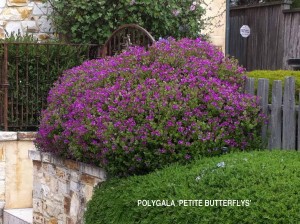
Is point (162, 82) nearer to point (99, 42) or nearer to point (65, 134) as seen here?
point (65, 134)

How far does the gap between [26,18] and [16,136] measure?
206 cm

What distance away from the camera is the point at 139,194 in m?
5.52

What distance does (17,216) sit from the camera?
8.77 metres

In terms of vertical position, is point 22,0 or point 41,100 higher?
point 22,0

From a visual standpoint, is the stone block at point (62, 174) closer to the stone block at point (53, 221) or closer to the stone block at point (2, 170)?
the stone block at point (53, 221)

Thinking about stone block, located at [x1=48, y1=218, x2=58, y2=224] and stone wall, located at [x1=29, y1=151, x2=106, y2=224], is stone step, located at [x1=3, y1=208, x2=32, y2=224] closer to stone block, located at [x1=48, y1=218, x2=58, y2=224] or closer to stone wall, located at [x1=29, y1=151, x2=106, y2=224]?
stone wall, located at [x1=29, y1=151, x2=106, y2=224]

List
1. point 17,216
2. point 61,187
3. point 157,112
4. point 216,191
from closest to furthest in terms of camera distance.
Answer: point 216,191 → point 157,112 → point 61,187 → point 17,216

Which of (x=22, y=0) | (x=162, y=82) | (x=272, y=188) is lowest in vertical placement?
(x=272, y=188)

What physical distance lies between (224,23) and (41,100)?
134 inches

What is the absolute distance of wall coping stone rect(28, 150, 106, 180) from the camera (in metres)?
6.33

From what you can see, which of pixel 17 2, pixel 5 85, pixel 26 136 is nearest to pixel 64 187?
pixel 26 136

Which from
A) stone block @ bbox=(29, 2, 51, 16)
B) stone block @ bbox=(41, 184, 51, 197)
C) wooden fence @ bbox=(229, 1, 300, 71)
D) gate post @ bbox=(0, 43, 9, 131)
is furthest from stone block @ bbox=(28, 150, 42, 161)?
wooden fence @ bbox=(229, 1, 300, 71)

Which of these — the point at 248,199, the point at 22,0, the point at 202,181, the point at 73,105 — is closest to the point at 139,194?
the point at 202,181

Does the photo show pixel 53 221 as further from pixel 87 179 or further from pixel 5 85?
pixel 5 85
